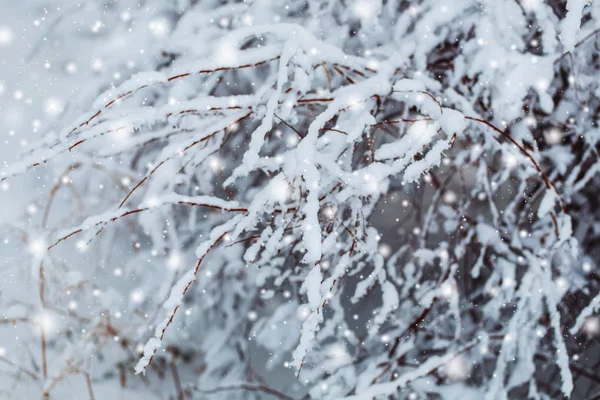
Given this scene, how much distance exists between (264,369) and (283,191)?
0.78 meters

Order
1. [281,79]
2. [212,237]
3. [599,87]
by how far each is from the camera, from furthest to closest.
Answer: [599,87] → [212,237] → [281,79]

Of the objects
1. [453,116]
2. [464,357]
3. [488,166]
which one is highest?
[488,166]

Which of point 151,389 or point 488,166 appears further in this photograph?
point 151,389

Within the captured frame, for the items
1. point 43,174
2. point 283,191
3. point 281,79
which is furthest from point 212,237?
point 43,174

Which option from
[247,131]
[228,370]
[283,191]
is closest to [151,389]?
[228,370]

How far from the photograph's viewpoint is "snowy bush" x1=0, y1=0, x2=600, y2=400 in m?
1.19

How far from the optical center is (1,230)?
4.57ft

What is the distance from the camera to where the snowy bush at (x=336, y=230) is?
3.90 feet

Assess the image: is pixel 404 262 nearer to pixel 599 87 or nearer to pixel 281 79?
pixel 599 87

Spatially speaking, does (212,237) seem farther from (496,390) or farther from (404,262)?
(496,390)

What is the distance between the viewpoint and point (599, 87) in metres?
1.21

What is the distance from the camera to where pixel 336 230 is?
1.12 metres

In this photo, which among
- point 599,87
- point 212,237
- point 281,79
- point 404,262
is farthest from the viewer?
point 404,262

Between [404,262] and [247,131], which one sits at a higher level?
[247,131]
